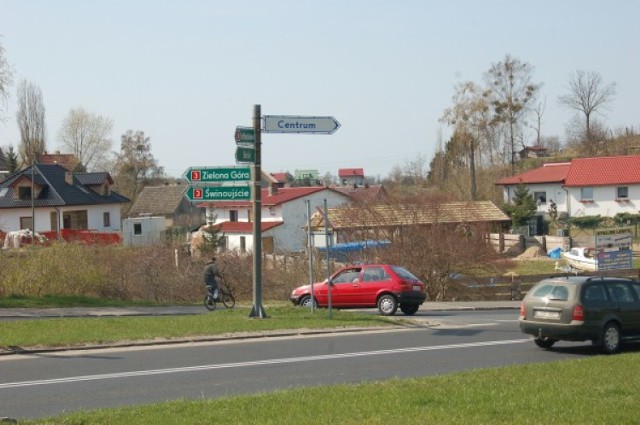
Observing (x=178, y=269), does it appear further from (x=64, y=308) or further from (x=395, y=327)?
(x=395, y=327)

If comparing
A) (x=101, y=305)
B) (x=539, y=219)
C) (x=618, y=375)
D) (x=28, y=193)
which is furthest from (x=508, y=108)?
(x=618, y=375)

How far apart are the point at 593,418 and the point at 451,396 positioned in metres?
1.89

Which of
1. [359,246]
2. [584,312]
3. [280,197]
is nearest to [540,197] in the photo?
[280,197]

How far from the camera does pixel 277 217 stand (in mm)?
67000

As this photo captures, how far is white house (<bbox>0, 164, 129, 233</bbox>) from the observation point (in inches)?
2571

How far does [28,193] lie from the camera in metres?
65.8

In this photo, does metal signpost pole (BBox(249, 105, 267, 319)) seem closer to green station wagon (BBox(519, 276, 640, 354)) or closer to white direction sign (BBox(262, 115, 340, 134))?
white direction sign (BBox(262, 115, 340, 134))

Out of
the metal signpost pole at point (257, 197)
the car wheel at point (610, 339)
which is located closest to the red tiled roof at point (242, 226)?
the metal signpost pole at point (257, 197)

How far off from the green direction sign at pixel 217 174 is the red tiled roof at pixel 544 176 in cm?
5775

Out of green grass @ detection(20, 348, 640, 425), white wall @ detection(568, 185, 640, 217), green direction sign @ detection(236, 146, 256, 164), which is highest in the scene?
white wall @ detection(568, 185, 640, 217)

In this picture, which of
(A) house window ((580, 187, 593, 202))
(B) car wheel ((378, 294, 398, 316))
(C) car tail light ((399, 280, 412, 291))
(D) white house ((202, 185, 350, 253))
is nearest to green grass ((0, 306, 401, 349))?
(B) car wheel ((378, 294, 398, 316))

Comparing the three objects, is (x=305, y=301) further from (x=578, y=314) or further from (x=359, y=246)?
(x=578, y=314)

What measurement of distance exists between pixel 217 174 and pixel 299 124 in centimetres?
222

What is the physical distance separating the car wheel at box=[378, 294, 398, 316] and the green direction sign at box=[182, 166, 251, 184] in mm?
7622
